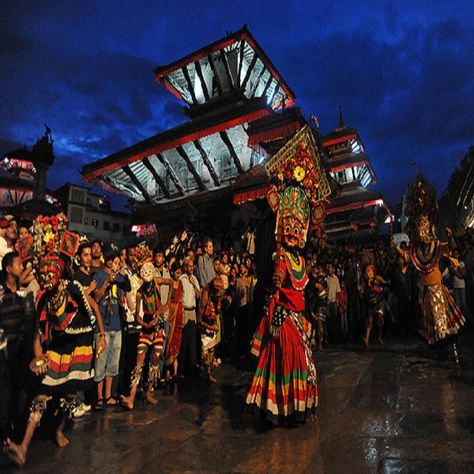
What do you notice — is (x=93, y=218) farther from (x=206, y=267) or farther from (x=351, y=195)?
(x=206, y=267)

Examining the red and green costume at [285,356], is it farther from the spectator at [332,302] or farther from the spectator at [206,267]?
the spectator at [332,302]

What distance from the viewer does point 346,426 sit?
12.1 feet

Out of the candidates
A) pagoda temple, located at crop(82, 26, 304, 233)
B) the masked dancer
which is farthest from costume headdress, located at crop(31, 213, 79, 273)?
pagoda temple, located at crop(82, 26, 304, 233)

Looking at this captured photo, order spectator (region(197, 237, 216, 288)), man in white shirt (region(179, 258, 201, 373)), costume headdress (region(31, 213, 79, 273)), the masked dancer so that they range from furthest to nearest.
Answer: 1. spectator (region(197, 237, 216, 288))
2. man in white shirt (region(179, 258, 201, 373))
3. costume headdress (region(31, 213, 79, 273))
4. the masked dancer

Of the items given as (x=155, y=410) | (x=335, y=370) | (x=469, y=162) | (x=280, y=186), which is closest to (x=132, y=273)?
(x=155, y=410)

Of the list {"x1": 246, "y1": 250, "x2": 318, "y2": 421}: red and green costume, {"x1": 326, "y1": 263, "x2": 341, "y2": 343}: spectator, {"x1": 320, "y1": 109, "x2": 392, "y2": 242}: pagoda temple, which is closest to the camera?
{"x1": 246, "y1": 250, "x2": 318, "y2": 421}: red and green costume

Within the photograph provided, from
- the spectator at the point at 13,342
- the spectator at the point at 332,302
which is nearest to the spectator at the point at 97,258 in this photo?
the spectator at the point at 13,342

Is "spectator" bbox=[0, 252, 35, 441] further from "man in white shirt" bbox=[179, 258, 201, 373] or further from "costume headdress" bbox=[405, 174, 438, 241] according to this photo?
"costume headdress" bbox=[405, 174, 438, 241]

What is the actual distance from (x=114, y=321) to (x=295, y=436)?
281 cm

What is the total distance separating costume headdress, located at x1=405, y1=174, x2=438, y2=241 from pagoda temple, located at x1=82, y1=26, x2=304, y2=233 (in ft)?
35.6

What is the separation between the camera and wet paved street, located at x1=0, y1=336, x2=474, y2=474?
9.50ft

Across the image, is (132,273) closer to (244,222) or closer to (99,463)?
(99,463)

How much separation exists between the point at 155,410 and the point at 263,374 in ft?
5.27

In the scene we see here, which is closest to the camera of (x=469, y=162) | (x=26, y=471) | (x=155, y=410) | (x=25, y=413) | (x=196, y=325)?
(x=26, y=471)
